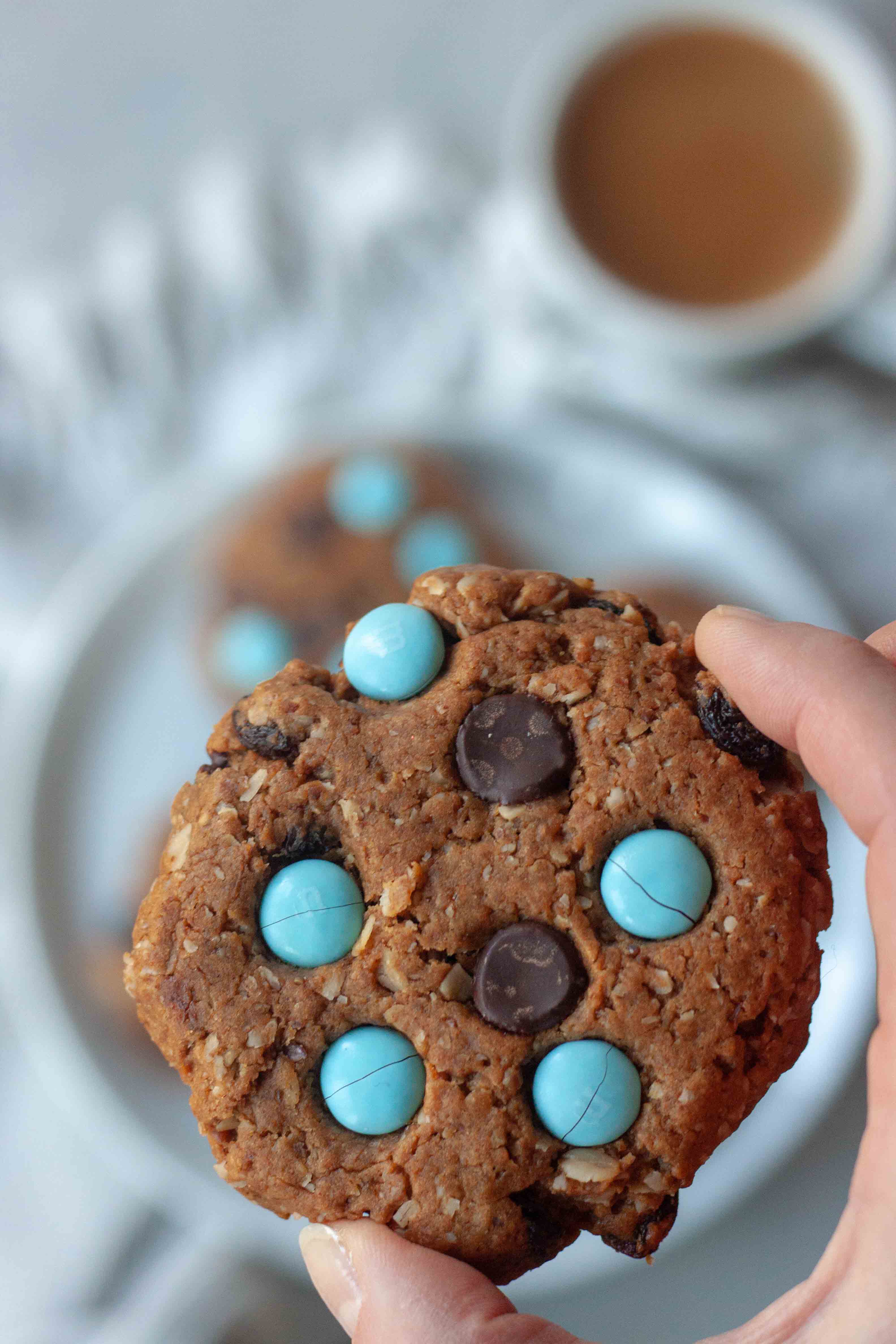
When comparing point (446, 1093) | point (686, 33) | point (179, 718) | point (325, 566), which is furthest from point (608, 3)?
point (446, 1093)

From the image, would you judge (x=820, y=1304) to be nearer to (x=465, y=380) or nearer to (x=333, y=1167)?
(x=333, y=1167)

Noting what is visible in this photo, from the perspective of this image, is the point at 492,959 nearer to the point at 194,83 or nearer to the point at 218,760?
the point at 218,760

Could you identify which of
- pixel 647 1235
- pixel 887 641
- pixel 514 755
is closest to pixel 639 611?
pixel 514 755

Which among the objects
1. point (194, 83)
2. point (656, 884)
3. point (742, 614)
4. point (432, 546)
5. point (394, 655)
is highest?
point (194, 83)

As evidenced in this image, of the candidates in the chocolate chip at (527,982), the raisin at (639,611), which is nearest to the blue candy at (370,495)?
the raisin at (639,611)

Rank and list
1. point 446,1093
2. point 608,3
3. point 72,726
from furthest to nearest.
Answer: point 608,3
point 72,726
point 446,1093

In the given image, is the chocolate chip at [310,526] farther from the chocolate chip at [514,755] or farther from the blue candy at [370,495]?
the chocolate chip at [514,755]
